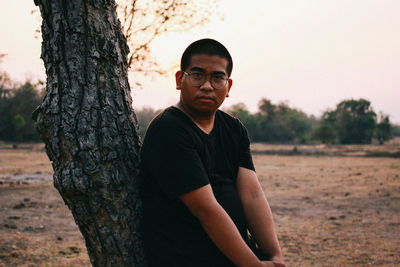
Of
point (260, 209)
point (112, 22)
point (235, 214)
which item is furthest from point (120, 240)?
point (112, 22)

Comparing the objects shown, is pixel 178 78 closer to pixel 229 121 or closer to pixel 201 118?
pixel 201 118

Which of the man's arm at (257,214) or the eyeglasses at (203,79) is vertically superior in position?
the eyeglasses at (203,79)

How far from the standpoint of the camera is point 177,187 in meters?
1.80

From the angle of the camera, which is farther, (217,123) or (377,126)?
(377,126)

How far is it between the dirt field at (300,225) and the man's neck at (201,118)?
3486mm

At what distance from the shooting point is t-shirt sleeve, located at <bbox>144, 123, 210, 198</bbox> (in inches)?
70.7

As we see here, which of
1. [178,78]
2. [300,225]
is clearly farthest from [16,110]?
[178,78]

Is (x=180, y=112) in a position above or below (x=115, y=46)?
below

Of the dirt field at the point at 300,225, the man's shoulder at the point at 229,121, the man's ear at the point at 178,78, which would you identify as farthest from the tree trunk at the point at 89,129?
the dirt field at the point at 300,225

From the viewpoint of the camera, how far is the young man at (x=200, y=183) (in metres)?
1.83

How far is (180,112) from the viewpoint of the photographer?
2.06 metres

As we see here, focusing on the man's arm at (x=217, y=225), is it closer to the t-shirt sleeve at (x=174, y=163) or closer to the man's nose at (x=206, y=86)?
the t-shirt sleeve at (x=174, y=163)

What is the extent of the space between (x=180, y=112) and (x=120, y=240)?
0.80 metres

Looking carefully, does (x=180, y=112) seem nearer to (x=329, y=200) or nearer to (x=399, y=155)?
(x=329, y=200)
